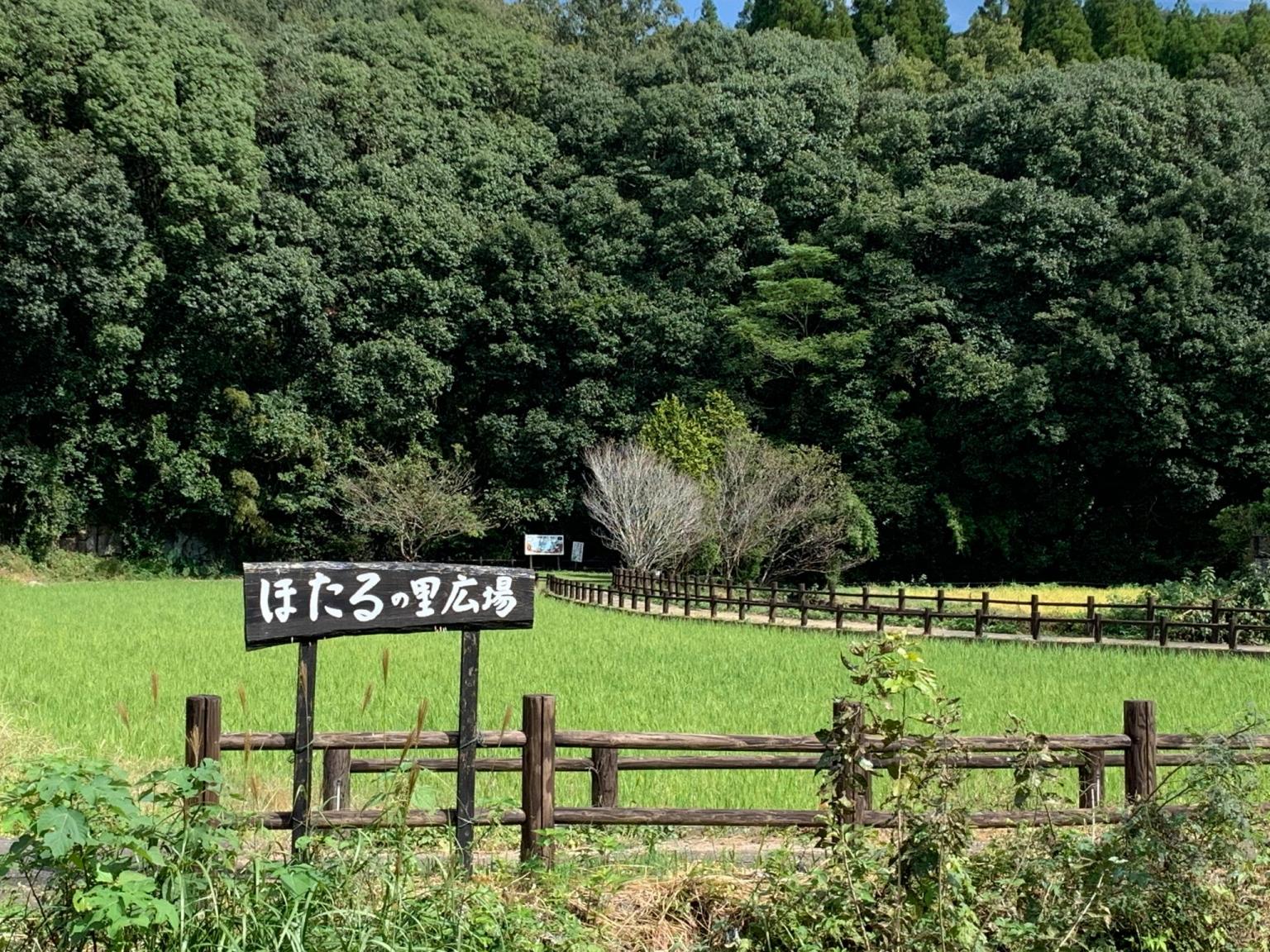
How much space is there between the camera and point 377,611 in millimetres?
4410

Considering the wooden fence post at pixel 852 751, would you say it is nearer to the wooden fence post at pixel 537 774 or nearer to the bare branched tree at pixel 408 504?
the wooden fence post at pixel 537 774

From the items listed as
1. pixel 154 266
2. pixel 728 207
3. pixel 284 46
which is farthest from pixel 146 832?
pixel 284 46

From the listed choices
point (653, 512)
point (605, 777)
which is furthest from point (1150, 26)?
point (605, 777)

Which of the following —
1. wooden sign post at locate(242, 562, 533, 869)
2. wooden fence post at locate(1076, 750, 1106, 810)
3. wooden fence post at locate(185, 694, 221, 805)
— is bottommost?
wooden fence post at locate(1076, 750, 1106, 810)

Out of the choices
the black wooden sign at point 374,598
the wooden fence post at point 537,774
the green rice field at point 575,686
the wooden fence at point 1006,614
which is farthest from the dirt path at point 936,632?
the black wooden sign at point 374,598

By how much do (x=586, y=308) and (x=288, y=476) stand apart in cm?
1007

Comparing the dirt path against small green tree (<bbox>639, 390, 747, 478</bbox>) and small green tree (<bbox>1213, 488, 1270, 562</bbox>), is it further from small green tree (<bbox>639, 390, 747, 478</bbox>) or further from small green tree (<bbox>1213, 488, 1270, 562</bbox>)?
small green tree (<bbox>1213, 488, 1270, 562</bbox>)

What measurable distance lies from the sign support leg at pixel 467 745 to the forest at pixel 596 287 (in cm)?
2858

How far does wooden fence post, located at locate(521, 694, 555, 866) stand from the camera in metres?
4.63

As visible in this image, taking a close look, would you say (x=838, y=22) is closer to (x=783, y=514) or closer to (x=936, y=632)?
(x=783, y=514)

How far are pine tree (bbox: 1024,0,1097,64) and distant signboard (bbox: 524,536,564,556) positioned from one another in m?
30.2

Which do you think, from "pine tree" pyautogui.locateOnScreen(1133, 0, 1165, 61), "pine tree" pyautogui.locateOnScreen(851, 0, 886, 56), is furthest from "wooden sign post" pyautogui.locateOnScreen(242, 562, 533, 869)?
"pine tree" pyautogui.locateOnScreen(851, 0, 886, 56)

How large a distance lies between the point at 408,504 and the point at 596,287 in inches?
368

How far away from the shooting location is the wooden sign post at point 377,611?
4.26 metres
